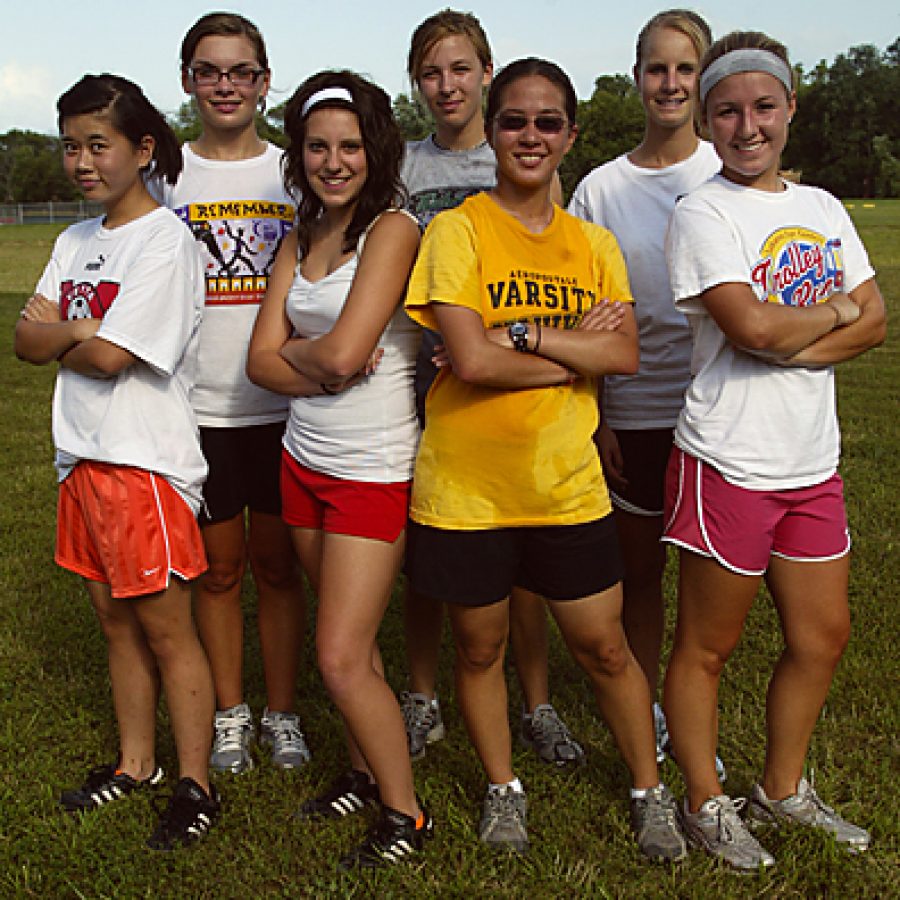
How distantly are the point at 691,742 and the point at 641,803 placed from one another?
0.86 feet

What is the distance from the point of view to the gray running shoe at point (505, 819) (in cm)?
327

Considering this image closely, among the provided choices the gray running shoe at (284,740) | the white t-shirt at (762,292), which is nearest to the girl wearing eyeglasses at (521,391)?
the white t-shirt at (762,292)

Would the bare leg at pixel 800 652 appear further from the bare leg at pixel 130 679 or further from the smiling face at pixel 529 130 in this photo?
the bare leg at pixel 130 679

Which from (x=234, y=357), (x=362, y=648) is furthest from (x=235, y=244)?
(x=362, y=648)

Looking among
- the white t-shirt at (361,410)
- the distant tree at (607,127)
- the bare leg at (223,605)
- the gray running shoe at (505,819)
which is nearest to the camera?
the white t-shirt at (361,410)

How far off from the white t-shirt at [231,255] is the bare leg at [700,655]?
1.57 m

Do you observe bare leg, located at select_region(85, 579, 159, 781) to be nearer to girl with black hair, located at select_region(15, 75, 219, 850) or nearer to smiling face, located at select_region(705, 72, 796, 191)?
girl with black hair, located at select_region(15, 75, 219, 850)

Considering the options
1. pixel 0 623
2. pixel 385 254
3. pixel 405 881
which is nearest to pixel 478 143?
pixel 385 254

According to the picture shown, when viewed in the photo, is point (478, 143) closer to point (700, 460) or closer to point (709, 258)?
point (709, 258)

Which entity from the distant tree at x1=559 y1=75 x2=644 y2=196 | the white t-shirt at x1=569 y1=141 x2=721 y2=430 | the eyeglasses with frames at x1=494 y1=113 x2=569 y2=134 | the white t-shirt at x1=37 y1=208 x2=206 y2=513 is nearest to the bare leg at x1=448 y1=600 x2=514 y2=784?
the white t-shirt at x1=569 y1=141 x2=721 y2=430

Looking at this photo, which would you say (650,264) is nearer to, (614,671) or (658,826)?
(614,671)

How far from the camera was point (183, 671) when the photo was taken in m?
3.49

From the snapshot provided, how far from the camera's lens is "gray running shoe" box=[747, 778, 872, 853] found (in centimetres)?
317

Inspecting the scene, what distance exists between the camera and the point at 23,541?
20.9 ft
